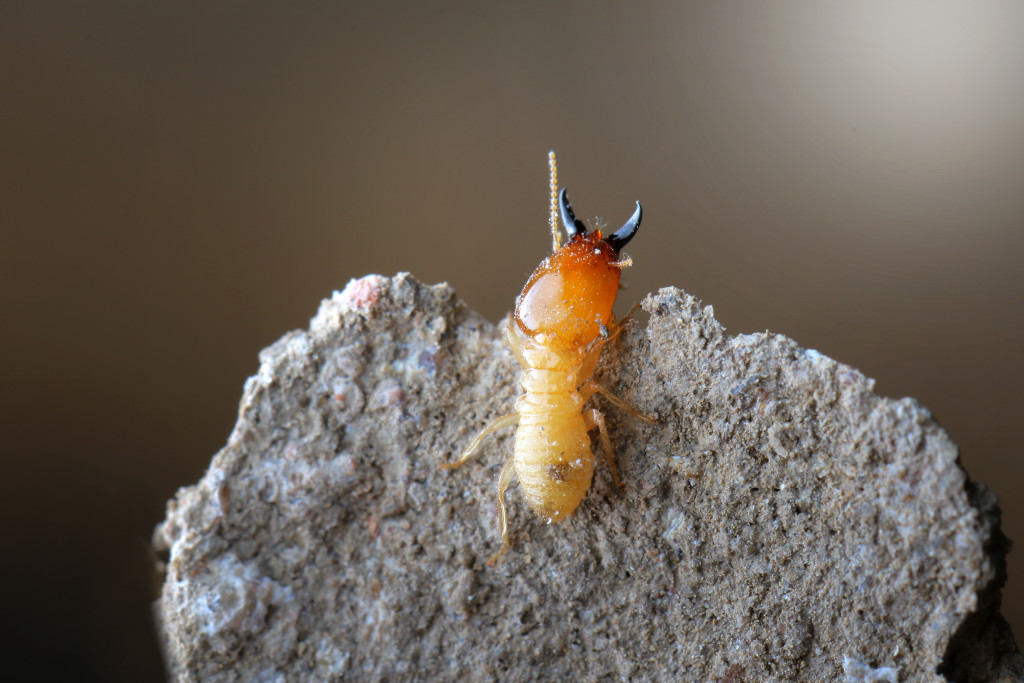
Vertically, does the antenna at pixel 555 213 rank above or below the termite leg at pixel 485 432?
above

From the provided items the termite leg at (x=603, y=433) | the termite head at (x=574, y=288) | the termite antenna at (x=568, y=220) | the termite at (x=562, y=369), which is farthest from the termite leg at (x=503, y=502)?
the termite antenna at (x=568, y=220)

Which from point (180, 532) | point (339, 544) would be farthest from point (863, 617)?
point (180, 532)

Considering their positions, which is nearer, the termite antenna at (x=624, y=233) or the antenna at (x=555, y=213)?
the termite antenna at (x=624, y=233)

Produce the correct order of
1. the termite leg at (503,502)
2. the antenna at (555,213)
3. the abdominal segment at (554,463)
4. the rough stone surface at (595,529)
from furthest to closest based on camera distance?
the antenna at (555,213)
the termite leg at (503,502)
the abdominal segment at (554,463)
the rough stone surface at (595,529)

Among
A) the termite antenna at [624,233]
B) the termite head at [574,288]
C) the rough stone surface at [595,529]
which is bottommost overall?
the rough stone surface at [595,529]

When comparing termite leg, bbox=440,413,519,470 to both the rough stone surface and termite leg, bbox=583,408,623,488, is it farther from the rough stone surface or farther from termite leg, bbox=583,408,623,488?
termite leg, bbox=583,408,623,488

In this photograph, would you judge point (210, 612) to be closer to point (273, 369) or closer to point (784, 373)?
point (273, 369)

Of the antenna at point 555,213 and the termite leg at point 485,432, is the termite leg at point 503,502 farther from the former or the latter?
the antenna at point 555,213

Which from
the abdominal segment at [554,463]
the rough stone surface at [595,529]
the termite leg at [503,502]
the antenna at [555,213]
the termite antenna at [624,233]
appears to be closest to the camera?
the rough stone surface at [595,529]

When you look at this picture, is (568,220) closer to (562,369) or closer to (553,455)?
(562,369)
